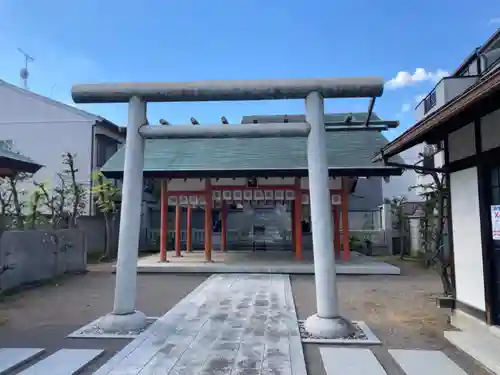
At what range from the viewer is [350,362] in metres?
4.36

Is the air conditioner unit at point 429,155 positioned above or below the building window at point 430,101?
below

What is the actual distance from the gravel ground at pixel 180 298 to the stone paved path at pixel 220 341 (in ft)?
0.86

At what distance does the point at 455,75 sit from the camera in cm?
1664

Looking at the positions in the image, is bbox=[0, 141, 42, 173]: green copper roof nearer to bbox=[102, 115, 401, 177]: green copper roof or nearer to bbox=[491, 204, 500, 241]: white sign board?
bbox=[102, 115, 401, 177]: green copper roof

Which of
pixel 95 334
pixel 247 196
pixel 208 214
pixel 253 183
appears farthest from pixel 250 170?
pixel 95 334

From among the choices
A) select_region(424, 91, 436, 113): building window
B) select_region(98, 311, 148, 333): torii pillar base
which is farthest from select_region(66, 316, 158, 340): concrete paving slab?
select_region(424, 91, 436, 113): building window

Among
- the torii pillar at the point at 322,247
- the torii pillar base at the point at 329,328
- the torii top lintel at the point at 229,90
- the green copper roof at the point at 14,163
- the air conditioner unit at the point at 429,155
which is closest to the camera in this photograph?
the torii pillar base at the point at 329,328

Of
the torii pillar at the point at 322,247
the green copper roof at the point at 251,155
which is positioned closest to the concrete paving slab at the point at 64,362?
the torii pillar at the point at 322,247

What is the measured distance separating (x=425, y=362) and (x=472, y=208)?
227 centimetres

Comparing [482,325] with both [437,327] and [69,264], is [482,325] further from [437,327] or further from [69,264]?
[69,264]

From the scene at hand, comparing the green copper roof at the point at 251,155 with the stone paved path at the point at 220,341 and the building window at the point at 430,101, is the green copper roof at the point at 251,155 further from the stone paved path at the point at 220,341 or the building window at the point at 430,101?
the building window at the point at 430,101

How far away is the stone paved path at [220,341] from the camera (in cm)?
408

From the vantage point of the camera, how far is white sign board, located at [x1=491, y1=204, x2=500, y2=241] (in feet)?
15.8

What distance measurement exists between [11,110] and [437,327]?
1972cm
